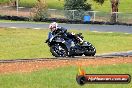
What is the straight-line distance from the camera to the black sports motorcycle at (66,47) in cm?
1848

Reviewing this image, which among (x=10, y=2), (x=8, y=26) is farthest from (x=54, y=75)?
(x=10, y=2)

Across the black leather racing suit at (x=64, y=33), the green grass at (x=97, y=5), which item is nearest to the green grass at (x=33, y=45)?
the black leather racing suit at (x=64, y=33)

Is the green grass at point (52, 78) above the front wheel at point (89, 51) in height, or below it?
below

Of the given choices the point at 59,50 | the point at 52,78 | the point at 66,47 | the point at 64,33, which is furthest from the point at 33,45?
the point at 52,78

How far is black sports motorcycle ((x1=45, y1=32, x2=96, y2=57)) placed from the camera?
1848 centimetres

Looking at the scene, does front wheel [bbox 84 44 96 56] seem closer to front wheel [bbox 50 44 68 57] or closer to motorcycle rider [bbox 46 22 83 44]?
motorcycle rider [bbox 46 22 83 44]

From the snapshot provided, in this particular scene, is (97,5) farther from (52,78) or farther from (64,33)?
(52,78)

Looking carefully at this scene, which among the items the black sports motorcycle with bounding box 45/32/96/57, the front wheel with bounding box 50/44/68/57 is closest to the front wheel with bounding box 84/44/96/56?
the black sports motorcycle with bounding box 45/32/96/57

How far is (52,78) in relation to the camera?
15156mm

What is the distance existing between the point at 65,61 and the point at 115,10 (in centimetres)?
3864

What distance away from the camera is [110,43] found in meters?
32.2

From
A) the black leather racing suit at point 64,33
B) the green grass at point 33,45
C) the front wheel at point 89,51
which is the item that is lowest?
the green grass at point 33,45

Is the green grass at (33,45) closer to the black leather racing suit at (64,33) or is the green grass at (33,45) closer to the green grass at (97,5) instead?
the black leather racing suit at (64,33)

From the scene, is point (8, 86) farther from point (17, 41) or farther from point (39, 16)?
point (39, 16)
